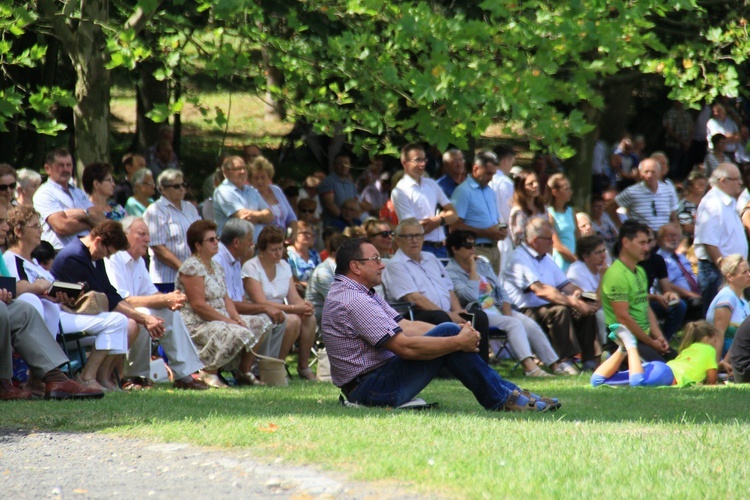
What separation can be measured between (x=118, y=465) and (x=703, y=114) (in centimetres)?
1666

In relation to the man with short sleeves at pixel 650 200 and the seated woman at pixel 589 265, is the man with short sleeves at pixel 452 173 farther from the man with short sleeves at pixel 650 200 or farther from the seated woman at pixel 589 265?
the man with short sleeves at pixel 650 200

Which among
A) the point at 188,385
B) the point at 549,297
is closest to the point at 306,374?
the point at 188,385

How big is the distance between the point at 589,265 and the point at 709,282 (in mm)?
1435

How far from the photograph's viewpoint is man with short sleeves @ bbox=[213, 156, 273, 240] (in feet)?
41.0

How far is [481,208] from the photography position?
1375cm

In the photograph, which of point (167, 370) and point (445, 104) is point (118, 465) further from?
point (445, 104)

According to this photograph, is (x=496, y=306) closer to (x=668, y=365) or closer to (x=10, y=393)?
(x=668, y=365)

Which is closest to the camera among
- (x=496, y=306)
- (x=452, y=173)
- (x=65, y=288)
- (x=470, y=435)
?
(x=470, y=435)

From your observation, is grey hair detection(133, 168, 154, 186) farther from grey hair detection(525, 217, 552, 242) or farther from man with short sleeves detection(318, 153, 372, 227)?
grey hair detection(525, 217, 552, 242)

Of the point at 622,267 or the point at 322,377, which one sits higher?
the point at 622,267

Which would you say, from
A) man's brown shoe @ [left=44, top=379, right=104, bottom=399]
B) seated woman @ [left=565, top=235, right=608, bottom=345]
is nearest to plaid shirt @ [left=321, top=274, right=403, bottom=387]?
man's brown shoe @ [left=44, top=379, right=104, bottom=399]

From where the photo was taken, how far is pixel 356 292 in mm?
8211

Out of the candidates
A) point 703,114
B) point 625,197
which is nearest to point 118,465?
point 625,197

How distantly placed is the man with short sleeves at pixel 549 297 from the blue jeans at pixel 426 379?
4.74 meters
